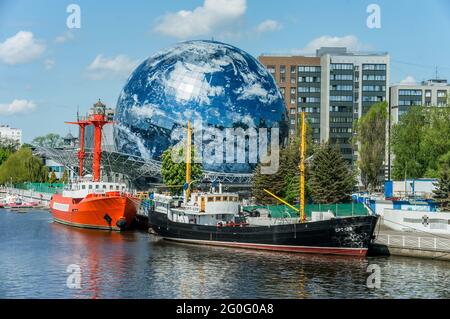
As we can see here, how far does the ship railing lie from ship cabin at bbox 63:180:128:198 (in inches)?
1223

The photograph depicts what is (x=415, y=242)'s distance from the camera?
45594mm

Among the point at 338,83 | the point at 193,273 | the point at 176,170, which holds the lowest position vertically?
the point at 193,273

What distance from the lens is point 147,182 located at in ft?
312

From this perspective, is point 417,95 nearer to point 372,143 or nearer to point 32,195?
point 372,143

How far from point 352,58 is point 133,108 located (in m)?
57.8

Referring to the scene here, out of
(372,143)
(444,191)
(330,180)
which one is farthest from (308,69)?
(444,191)

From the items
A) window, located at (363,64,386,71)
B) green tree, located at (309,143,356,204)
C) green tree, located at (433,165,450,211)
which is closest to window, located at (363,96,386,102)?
window, located at (363,64,386,71)

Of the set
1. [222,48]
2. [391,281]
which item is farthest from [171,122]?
[391,281]

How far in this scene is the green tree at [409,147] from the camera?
85.8 meters

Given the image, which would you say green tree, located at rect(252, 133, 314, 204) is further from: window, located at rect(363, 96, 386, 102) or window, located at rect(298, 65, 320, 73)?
window, located at rect(363, 96, 386, 102)

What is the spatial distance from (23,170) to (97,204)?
2840 inches

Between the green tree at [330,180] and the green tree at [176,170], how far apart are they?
57.3 feet
